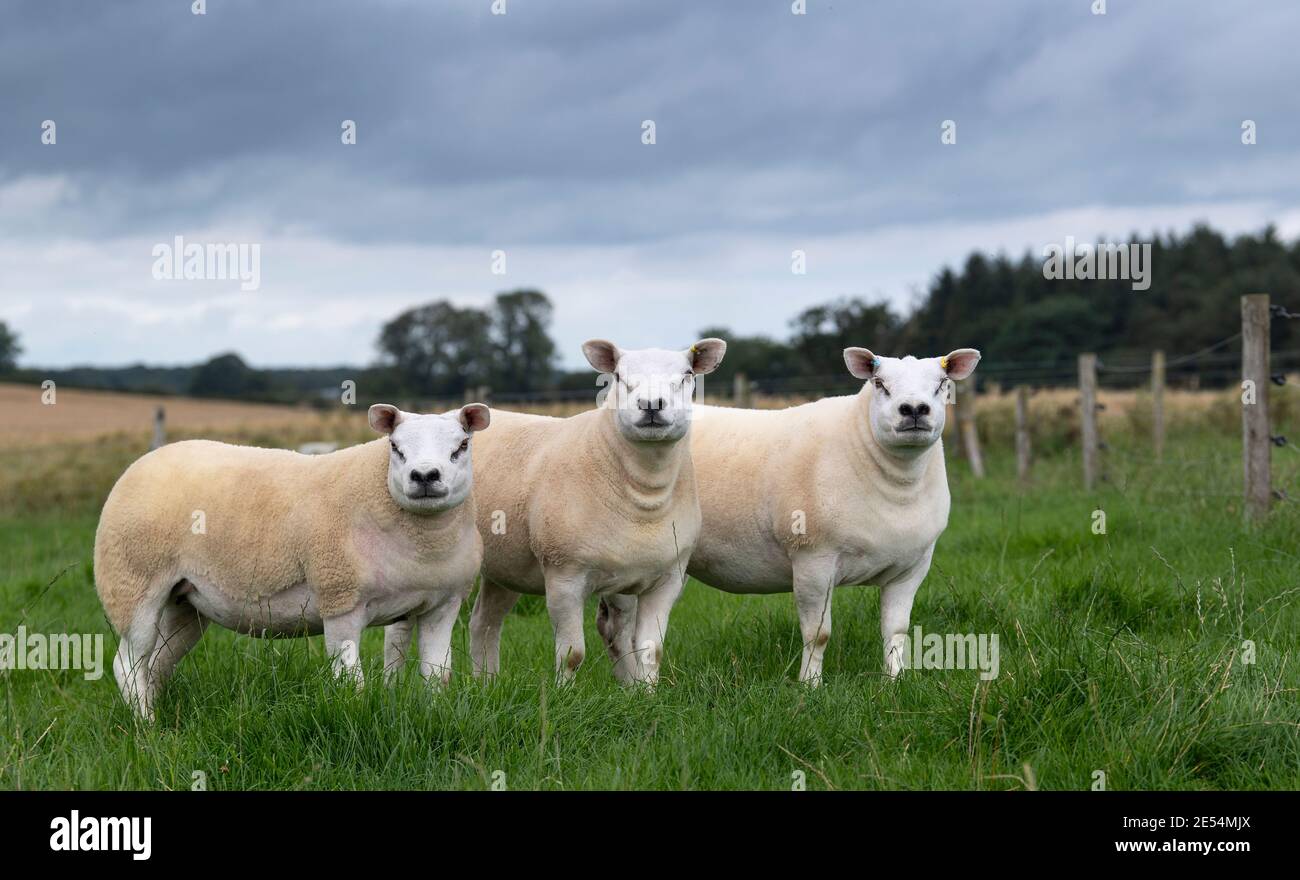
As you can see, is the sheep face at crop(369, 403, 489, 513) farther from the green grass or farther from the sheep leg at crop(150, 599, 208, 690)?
the sheep leg at crop(150, 599, 208, 690)

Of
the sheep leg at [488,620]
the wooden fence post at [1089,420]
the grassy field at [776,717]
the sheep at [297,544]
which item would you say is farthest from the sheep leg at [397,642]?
the wooden fence post at [1089,420]

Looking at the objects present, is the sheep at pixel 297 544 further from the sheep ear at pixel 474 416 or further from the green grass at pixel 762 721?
the green grass at pixel 762 721

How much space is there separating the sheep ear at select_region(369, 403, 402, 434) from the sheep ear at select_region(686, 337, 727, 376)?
57.3 inches

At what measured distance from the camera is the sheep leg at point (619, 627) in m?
6.48

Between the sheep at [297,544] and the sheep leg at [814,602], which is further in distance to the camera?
→ the sheep leg at [814,602]

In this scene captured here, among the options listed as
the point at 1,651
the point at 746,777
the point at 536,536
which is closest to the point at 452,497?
the point at 536,536

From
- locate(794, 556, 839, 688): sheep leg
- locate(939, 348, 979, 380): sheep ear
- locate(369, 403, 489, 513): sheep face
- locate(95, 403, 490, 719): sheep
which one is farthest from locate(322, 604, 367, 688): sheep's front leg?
locate(939, 348, 979, 380): sheep ear

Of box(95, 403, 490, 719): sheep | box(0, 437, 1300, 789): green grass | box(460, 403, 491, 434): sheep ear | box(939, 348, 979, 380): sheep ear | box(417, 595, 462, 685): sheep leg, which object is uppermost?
box(939, 348, 979, 380): sheep ear

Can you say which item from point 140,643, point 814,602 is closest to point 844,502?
point 814,602

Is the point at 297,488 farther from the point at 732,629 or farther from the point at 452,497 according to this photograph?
the point at 732,629

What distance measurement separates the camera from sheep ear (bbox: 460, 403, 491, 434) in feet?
19.0

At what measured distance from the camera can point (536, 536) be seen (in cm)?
620
